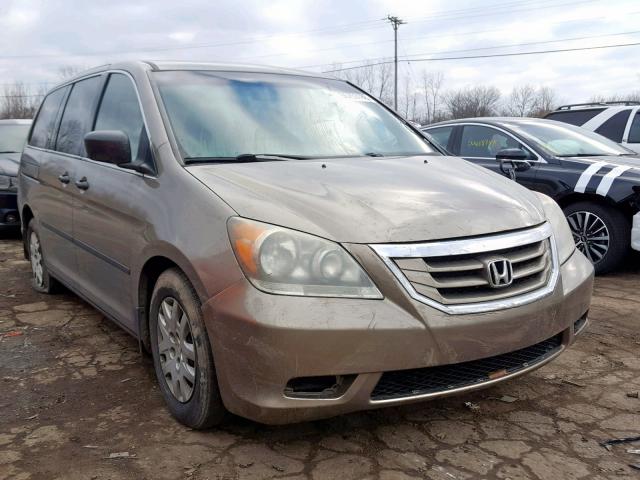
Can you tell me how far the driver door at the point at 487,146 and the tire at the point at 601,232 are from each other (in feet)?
1.73

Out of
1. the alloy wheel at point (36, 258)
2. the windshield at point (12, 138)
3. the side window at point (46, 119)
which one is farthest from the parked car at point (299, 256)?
the windshield at point (12, 138)

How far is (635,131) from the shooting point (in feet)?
27.9

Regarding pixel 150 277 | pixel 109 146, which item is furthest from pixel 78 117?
pixel 150 277

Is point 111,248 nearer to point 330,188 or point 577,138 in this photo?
point 330,188

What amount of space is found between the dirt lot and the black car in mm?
2119

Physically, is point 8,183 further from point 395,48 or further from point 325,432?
point 395,48

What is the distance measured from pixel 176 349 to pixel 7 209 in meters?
6.17

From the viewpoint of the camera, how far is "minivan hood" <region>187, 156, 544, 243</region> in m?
2.35

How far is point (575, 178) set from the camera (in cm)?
568

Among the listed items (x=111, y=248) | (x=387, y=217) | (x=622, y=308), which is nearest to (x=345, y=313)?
(x=387, y=217)

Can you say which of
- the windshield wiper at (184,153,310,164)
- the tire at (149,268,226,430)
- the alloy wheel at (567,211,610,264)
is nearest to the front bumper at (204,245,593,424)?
the tire at (149,268,226,430)

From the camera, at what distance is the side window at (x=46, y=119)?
4676mm

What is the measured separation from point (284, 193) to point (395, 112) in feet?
6.02

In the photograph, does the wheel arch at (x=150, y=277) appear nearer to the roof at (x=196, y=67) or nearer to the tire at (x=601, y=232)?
the roof at (x=196, y=67)
